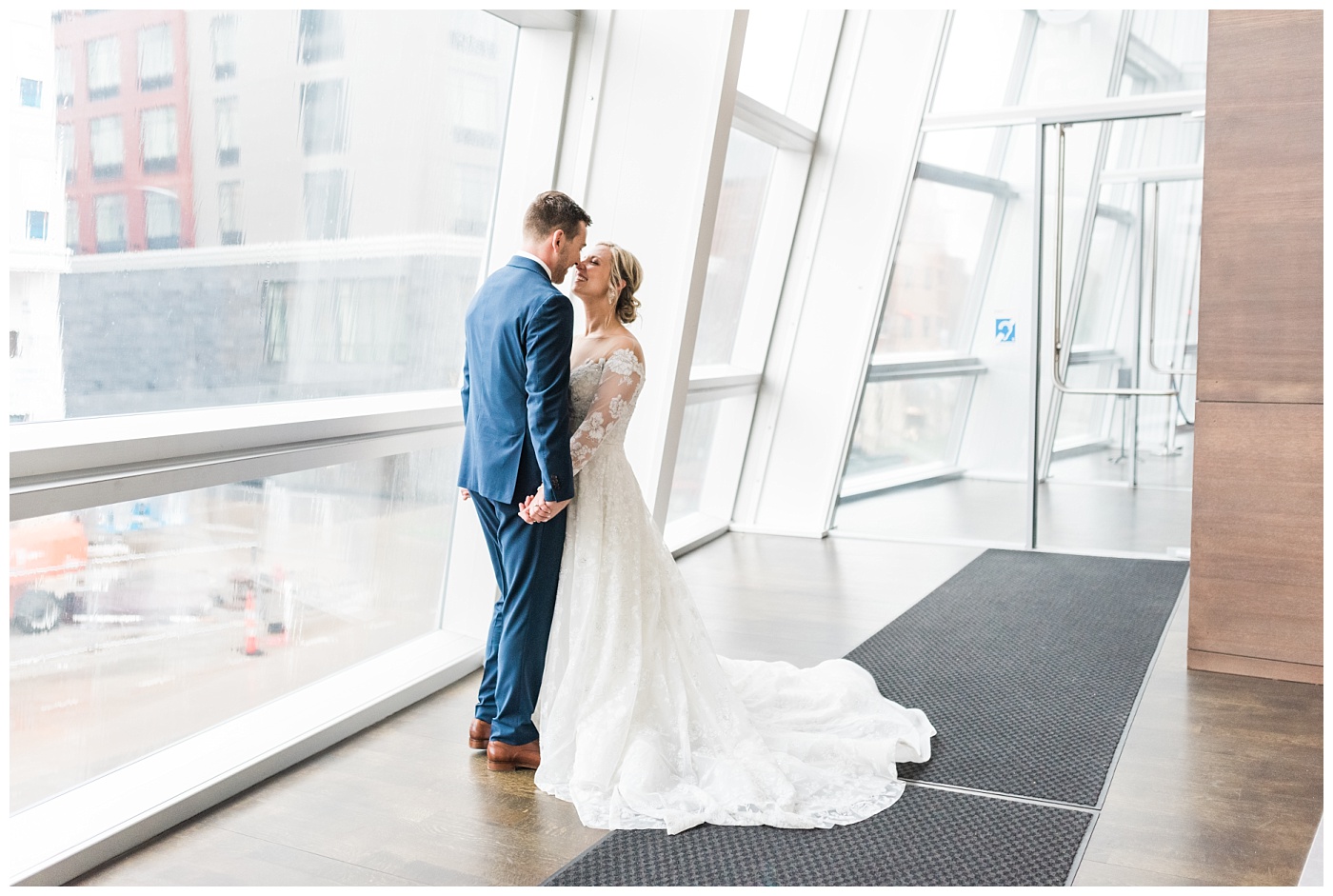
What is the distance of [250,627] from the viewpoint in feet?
11.8

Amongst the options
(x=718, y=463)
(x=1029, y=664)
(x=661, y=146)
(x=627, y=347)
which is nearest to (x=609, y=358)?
(x=627, y=347)

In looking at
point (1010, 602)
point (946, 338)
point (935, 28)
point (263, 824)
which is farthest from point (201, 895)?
point (935, 28)

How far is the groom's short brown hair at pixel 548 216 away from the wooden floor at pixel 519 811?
1566mm

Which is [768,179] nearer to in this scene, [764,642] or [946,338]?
[946,338]

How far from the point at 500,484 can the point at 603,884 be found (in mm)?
1155

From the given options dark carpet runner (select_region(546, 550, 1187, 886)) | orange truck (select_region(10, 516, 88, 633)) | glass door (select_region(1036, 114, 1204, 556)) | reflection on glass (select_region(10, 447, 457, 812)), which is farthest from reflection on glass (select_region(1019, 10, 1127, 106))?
orange truck (select_region(10, 516, 88, 633))

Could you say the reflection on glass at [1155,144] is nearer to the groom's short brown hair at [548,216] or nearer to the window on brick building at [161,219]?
the groom's short brown hair at [548,216]

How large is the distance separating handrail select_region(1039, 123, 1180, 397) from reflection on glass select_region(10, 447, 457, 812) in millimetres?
3432

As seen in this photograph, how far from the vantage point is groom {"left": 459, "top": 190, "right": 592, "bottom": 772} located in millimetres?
3148

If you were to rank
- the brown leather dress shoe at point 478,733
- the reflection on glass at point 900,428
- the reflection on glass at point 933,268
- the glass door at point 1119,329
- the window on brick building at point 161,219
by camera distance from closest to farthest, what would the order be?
1. the window on brick building at point 161,219
2. the brown leather dress shoe at point 478,733
3. the glass door at point 1119,329
4. the reflection on glass at point 933,268
5. the reflection on glass at point 900,428

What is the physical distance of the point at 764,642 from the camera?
4688 mm

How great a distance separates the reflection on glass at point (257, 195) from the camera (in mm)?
2902

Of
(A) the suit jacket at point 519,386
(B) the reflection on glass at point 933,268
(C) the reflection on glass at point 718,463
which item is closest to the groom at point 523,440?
(A) the suit jacket at point 519,386

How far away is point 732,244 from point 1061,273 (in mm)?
1882
